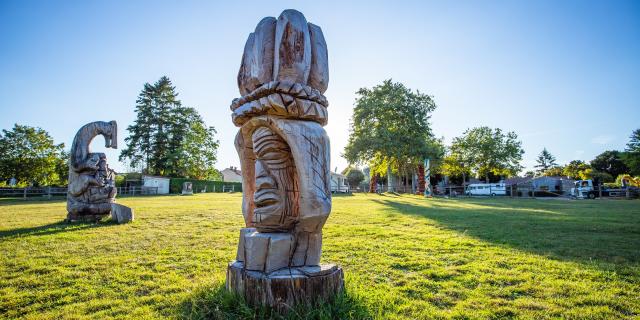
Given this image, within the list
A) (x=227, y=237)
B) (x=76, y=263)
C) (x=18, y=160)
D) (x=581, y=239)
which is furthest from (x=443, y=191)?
(x=18, y=160)

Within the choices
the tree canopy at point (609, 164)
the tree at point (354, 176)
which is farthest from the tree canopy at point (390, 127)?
the tree canopy at point (609, 164)

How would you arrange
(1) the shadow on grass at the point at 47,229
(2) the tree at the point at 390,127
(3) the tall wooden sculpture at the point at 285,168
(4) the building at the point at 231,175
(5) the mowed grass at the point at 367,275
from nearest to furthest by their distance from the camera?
(3) the tall wooden sculpture at the point at 285,168, (5) the mowed grass at the point at 367,275, (1) the shadow on grass at the point at 47,229, (2) the tree at the point at 390,127, (4) the building at the point at 231,175

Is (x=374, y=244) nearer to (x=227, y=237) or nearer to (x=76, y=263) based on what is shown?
(x=227, y=237)

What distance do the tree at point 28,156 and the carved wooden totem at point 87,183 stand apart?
36.4m

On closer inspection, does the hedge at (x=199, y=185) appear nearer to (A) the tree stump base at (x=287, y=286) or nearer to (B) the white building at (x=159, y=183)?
(B) the white building at (x=159, y=183)

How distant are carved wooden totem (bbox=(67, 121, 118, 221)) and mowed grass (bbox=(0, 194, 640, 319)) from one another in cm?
191

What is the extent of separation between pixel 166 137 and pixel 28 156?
1446 centimetres

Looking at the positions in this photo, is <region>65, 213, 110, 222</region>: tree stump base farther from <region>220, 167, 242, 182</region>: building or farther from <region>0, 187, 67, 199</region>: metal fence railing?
<region>220, 167, 242, 182</region>: building

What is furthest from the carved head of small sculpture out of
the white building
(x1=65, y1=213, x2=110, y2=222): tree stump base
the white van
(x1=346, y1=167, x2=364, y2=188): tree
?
(x1=346, y1=167, x2=364, y2=188): tree

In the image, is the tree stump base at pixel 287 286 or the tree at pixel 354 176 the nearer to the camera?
the tree stump base at pixel 287 286

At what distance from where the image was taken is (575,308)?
2.81m

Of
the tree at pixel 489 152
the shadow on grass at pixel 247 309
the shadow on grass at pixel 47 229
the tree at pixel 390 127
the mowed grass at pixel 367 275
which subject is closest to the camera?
the shadow on grass at pixel 247 309

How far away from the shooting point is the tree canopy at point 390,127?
28.5 m

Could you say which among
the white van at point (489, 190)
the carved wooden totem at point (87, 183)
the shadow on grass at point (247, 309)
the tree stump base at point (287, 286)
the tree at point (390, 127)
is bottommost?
the white van at point (489, 190)
